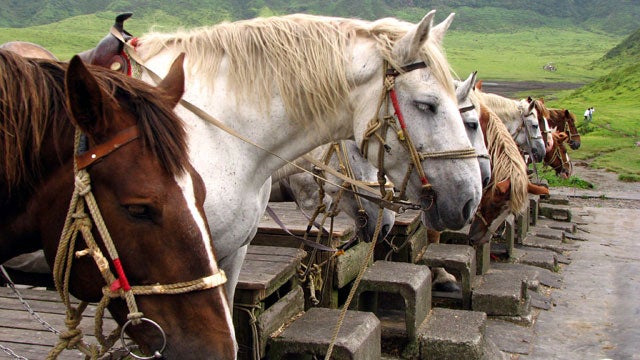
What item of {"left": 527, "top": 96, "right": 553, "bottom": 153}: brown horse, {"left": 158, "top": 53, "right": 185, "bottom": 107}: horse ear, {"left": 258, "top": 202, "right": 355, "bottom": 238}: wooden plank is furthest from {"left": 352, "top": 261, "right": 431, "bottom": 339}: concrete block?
{"left": 527, "top": 96, "right": 553, "bottom": 153}: brown horse

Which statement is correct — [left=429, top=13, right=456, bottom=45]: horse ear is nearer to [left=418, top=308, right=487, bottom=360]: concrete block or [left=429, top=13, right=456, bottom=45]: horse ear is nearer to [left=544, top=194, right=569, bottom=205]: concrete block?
[left=418, top=308, right=487, bottom=360]: concrete block

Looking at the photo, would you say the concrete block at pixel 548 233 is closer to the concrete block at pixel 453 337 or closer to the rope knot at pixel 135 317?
the concrete block at pixel 453 337

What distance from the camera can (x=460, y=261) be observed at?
235 inches

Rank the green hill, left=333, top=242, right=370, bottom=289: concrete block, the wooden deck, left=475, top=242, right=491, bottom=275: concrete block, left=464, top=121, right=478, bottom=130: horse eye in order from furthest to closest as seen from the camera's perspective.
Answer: the green hill, left=475, top=242, right=491, bottom=275: concrete block, left=464, top=121, right=478, bottom=130: horse eye, left=333, top=242, right=370, bottom=289: concrete block, the wooden deck

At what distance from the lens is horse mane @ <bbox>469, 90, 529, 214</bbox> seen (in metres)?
6.51

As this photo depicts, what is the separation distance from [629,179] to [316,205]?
44.6ft

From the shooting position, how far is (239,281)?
3.44m

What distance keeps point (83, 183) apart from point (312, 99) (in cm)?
144

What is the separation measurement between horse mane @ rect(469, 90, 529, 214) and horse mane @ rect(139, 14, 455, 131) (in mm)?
3608

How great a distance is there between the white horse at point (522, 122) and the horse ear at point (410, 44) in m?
7.20

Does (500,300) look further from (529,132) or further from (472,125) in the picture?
(529,132)

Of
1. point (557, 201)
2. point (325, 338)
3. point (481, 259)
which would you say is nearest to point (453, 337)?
point (325, 338)

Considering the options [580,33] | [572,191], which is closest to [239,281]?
[572,191]

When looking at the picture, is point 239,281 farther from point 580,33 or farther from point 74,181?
point 580,33
